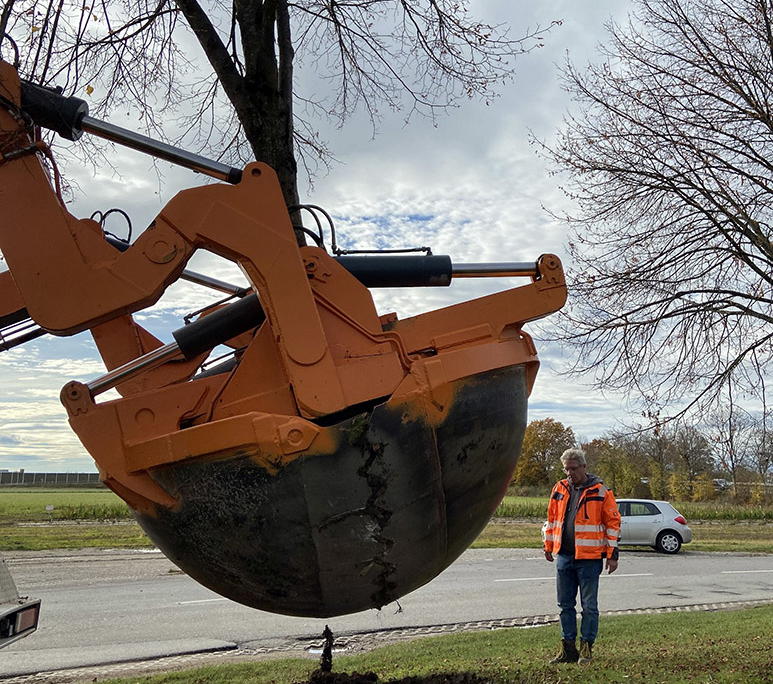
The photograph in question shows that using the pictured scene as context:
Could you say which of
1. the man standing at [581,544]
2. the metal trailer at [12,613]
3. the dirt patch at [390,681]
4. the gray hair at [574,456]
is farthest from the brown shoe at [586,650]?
the metal trailer at [12,613]


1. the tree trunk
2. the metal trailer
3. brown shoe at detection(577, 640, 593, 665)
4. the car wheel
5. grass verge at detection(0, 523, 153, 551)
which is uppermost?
the tree trunk

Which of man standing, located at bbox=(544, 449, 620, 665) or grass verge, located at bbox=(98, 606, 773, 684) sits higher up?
man standing, located at bbox=(544, 449, 620, 665)

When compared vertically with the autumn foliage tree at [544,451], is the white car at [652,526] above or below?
below

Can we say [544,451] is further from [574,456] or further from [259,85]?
[259,85]

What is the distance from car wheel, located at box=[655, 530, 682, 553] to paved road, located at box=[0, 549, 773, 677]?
82 cm

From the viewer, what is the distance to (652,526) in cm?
1886

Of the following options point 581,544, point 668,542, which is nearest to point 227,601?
point 581,544

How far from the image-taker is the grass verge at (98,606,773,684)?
17.4ft

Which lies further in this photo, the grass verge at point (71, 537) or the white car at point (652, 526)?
the white car at point (652, 526)

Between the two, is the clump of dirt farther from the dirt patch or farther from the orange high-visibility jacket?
the orange high-visibility jacket

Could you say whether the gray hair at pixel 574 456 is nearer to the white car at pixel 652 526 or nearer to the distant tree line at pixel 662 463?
the distant tree line at pixel 662 463

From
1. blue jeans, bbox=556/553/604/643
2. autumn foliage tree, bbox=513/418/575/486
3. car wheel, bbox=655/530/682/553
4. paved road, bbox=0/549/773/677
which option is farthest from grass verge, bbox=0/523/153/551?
autumn foliage tree, bbox=513/418/575/486

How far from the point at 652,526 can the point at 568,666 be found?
1437 centimetres

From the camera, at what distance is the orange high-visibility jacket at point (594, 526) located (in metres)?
6.62
